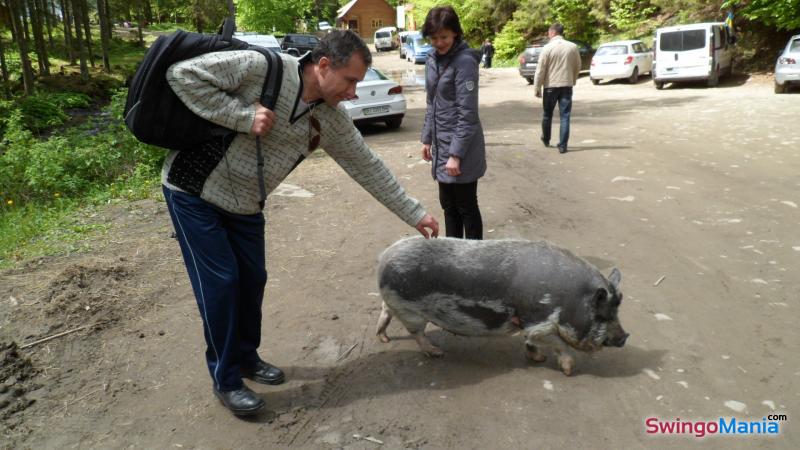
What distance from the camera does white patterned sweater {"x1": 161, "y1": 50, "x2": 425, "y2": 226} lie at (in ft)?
8.50

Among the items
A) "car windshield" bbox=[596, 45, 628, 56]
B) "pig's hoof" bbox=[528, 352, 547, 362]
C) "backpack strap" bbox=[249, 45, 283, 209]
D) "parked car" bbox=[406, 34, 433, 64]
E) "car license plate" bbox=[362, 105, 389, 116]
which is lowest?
"pig's hoof" bbox=[528, 352, 547, 362]

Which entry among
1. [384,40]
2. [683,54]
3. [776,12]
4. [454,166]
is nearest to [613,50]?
[683,54]

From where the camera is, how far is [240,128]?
8.72 feet

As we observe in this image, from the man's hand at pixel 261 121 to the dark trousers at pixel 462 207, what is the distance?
2183 mm

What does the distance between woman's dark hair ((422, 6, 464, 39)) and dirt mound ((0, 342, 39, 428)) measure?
376 cm

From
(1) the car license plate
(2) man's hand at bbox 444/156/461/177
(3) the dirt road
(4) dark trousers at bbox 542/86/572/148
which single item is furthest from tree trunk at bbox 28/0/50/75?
(2) man's hand at bbox 444/156/461/177

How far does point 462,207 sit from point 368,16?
7064cm

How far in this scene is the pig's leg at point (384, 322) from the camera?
397 cm

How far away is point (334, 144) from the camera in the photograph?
324 cm

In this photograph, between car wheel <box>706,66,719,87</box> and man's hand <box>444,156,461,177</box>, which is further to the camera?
car wheel <box>706,66,719,87</box>

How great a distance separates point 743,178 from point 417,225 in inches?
249

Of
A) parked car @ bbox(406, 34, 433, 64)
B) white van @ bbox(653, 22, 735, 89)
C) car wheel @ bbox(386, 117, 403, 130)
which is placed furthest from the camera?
parked car @ bbox(406, 34, 433, 64)

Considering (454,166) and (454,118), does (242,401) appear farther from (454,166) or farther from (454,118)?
(454,118)

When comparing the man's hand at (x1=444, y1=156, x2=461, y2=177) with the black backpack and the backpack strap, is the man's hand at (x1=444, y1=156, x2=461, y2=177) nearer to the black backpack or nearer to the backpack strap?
the backpack strap
